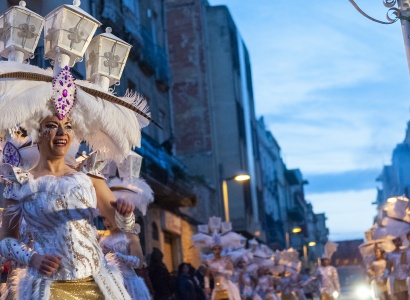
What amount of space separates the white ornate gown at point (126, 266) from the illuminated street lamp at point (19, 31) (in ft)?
7.23

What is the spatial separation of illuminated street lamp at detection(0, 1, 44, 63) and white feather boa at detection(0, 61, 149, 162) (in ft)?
2.47

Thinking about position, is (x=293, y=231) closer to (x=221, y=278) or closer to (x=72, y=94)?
(x=221, y=278)

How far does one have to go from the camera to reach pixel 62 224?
5.60 m

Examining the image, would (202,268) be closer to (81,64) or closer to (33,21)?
(81,64)

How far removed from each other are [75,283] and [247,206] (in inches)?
1791

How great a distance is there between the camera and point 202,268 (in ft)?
68.5

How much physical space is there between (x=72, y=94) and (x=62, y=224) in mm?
827

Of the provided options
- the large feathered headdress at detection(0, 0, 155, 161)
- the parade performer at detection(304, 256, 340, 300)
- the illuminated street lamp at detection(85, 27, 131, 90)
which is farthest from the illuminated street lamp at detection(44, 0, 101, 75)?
the parade performer at detection(304, 256, 340, 300)

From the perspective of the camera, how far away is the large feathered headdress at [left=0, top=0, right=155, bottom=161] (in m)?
5.79

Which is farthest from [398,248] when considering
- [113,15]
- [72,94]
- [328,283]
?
[72,94]

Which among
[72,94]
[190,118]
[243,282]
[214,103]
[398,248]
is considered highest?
[214,103]

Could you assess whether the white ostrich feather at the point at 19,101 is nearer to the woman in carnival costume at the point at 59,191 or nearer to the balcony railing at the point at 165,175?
the woman in carnival costume at the point at 59,191

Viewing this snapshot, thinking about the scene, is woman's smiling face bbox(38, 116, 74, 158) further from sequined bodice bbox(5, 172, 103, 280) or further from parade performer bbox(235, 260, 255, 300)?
parade performer bbox(235, 260, 255, 300)

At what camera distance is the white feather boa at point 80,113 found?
5770 millimetres
